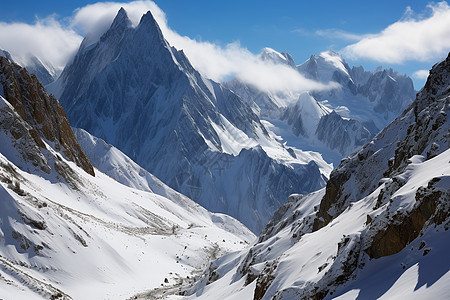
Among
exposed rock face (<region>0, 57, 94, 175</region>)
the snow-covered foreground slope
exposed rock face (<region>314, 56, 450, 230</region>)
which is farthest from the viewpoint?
exposed rock face (<region>0, 57, 94, 175</region>)

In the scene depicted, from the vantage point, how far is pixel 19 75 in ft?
350

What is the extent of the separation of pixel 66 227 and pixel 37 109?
5244 centimetres

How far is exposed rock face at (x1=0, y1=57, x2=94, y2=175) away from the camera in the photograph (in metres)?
98.1

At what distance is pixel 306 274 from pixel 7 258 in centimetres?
2973

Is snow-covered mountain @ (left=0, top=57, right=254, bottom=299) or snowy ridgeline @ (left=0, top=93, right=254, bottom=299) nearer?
snowy ridgeline @ (left=0, top=93, right=254, bottom=299)

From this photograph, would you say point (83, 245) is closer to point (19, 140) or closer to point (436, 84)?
point (19, 140)

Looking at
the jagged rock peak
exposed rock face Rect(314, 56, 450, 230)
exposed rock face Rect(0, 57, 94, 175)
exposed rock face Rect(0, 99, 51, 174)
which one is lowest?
A: exposed rock face Rect(314, 56, 450, 230)

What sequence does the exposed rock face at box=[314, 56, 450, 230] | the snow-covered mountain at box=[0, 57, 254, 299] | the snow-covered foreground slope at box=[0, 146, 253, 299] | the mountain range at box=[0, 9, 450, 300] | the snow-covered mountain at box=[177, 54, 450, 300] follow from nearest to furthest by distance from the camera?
the snow-covered mountain at box=[177, 54, 450, 300]
the mountain range at box=[0, 9, 450, 300]
the exposed rock face at box=[314, 56, 450, 230]
the snow-covered foreground slope at box=[0, 146, 253, 299]
the snow-covered mountain at box=[0, 57, 254, 299]

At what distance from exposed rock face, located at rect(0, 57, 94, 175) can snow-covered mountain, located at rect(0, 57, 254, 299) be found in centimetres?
20

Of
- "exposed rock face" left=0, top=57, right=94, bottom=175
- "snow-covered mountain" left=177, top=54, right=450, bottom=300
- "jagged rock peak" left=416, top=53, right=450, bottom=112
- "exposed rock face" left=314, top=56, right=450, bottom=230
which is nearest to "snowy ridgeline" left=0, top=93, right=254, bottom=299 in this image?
"exposed rock face" left=0, top=57, right=94, bottom=175

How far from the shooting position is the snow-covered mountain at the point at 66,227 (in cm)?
4906

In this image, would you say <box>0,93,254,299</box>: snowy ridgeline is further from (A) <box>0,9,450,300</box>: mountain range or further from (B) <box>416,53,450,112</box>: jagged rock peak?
(B) <box>416,53,450,112</box>: jagged rock peak

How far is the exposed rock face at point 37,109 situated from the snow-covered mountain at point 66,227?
0.20 meters

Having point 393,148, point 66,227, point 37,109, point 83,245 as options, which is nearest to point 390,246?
point 393,148
